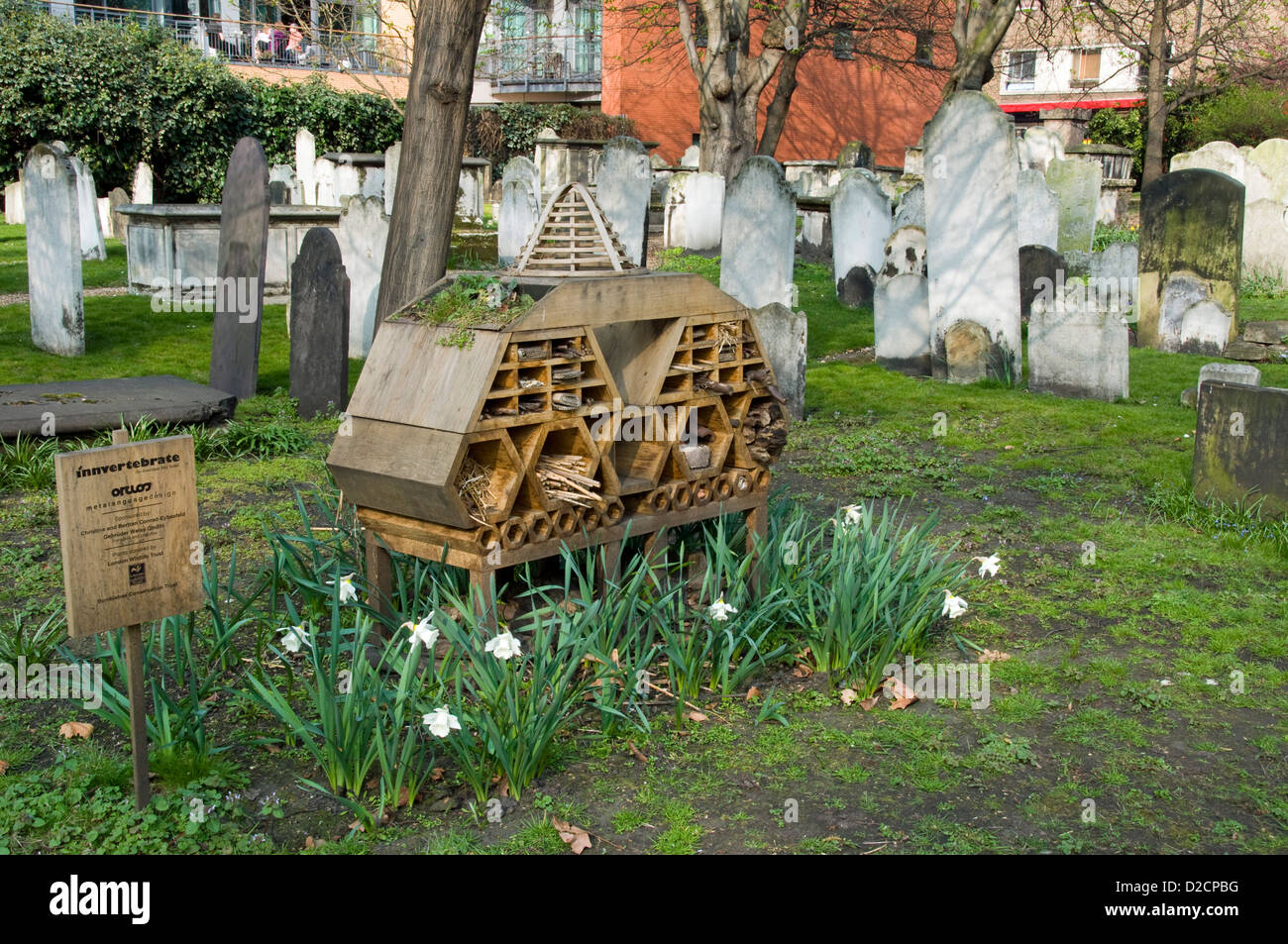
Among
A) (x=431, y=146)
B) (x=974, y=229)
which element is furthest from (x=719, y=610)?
(x=974, y=229)

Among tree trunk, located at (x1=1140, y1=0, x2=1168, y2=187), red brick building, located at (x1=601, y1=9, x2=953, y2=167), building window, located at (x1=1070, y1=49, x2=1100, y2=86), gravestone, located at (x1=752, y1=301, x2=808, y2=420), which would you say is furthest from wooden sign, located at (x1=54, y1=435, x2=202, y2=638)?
building window, located at (x1=1070, y1=49, x2=1100, y2=86)

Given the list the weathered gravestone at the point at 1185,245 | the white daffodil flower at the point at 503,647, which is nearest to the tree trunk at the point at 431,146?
the white daffodil flower at the point at 503,647

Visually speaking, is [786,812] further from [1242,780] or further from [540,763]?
[1242,780]

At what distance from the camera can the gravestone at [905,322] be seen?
10.8m

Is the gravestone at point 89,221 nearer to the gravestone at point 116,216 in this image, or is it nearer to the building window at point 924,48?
the gravestone at point 116,216

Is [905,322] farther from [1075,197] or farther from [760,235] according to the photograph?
[1075,197]

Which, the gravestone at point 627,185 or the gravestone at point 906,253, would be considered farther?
the gravestone at point 627,185

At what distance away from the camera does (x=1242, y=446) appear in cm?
650

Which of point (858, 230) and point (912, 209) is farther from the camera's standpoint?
point (912, 209)

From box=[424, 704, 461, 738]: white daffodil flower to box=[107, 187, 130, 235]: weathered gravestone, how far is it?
1754cm

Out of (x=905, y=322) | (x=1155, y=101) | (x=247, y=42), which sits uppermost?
(x=247, y=42)

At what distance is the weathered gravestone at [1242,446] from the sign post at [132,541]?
549cm

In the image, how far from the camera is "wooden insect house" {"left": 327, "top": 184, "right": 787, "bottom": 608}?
4.26m

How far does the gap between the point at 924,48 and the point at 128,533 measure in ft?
105
